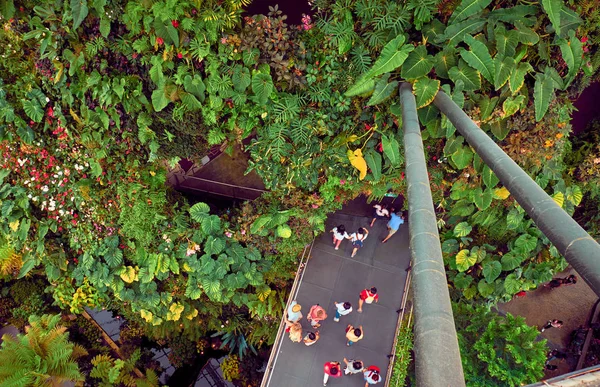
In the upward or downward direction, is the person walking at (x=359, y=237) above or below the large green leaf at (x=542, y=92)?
below

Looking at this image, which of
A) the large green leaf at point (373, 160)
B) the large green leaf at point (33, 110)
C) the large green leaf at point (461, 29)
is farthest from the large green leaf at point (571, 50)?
the large green leaf at point (33, 110)

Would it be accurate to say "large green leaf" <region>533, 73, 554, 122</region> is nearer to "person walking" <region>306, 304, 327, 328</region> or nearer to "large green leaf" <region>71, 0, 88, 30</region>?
"person walking" <region>306, 304, 327, 328</region>

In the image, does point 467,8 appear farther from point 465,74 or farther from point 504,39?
point 465,74

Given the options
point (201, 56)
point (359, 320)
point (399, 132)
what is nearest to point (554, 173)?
point (399, 132)

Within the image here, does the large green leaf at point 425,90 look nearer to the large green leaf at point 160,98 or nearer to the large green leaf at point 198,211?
the large green leaf at point 160,98

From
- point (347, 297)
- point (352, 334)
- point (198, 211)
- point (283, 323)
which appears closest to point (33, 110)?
point (198, 211)

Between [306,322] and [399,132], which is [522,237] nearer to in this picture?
[399,132]
